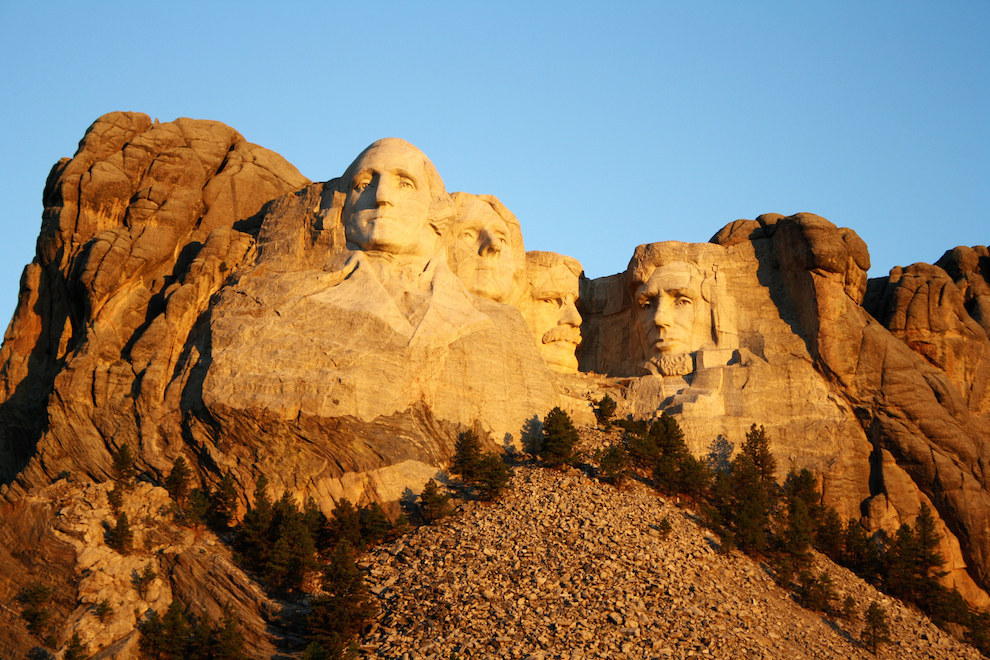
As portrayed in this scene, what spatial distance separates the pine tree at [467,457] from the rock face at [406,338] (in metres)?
0.39

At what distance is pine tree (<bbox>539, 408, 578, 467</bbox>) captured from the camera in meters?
37.9

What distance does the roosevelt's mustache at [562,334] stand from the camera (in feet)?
150

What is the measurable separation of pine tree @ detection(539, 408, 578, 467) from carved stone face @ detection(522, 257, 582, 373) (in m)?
7.26

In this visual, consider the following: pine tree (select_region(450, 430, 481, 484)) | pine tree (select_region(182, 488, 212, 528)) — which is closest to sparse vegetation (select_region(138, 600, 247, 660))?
pine tree (select_region(182, 488, 212, 528))

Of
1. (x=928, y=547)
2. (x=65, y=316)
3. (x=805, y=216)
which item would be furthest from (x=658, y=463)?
(x=65, y=316)

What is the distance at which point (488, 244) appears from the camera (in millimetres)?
43312

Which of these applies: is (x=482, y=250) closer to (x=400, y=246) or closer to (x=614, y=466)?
(x=400, y=246)

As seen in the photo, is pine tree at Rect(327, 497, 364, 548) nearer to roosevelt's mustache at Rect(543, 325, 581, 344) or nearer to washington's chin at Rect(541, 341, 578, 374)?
washington's chin at Rect(541, 341, 578, 374)

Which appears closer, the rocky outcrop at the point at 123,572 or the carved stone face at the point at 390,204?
the rocky outcrop at the point at 123,572

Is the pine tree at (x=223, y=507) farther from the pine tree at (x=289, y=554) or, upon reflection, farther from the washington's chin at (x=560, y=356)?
the washington's chin at (x=560, y=356)

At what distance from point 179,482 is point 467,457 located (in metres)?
7.33

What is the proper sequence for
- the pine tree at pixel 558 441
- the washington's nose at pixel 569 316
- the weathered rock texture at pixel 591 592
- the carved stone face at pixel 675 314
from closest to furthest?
the weathered rock texture at pixel 591 592, the pine tree at pixel 558 441, the carved stone face at pixel 675 314, the washington's nose at pixel 569 316

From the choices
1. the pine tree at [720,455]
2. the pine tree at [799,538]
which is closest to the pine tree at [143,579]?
the pine tree at [799,538]

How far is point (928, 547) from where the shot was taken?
1496 inches
